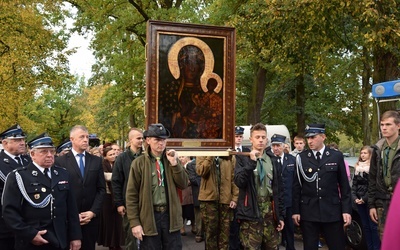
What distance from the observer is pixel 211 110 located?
22.3 feet

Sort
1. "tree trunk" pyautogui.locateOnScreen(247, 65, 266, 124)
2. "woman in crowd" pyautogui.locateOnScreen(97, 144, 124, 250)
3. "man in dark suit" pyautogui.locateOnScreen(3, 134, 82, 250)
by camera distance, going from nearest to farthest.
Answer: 1. "man in dark suit" pyautogui.locateOnScreen(3, 134, 82, 250)
2. "woman in crowd" pyautogui.locateOnScreen(97, 144, 124, 250)
3. "tree trunk" pyautogui.locateOnScreen(247, 65, 266, 124)

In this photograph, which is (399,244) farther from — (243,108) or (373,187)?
(243,108)

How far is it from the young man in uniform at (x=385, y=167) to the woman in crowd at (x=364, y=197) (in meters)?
1.90

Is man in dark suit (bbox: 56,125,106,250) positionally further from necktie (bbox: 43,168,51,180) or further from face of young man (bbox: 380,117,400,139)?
face of young man (bbox: 380,117,400,139)

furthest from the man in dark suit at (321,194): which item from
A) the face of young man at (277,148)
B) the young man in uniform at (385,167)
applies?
the face of young man at (277,148)

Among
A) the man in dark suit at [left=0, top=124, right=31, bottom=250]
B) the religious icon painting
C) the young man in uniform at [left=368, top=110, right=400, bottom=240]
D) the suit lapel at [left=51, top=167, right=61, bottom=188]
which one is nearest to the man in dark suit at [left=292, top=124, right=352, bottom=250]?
the young man in uniform at [left=368, top=110, right=400, bottom=240]

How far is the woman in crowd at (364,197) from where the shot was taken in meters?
8.20

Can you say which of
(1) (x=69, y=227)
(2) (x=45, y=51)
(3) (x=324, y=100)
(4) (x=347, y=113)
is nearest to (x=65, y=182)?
(1) (x=69, y=227)

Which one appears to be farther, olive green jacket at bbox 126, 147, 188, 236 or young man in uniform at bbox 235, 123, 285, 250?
young man in uniform at bbox 235, 123, 285, 250

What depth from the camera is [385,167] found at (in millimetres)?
6152

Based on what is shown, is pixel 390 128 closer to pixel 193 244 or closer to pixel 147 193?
pixel 147 193

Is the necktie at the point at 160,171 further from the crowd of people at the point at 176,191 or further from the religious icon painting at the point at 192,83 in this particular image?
the religious icon painting at the point at 192,83

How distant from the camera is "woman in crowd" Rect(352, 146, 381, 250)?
323 inches

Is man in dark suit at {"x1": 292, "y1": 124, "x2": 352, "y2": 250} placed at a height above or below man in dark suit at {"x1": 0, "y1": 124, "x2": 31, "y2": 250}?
below
